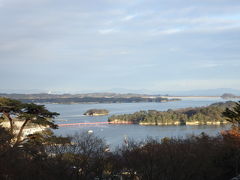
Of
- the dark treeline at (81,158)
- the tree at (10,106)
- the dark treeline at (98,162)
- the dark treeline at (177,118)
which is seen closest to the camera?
the dark treeline at (98,162)

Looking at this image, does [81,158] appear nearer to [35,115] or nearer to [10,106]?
[35,115]

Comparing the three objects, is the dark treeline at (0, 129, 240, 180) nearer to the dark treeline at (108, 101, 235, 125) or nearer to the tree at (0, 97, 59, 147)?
the tree at (0, 97, 59, 147)

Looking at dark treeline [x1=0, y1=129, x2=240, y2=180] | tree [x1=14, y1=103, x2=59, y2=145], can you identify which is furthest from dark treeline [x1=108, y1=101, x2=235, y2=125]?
tree [x1=14, y1=103, x2=59, y2=145]

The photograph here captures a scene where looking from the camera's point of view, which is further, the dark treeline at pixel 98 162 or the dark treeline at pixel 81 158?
the dark treeline at pixel 81 158

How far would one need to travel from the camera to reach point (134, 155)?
837cm

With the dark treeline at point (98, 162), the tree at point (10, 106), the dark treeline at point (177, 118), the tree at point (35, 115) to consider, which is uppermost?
the tree at point (10, 106)

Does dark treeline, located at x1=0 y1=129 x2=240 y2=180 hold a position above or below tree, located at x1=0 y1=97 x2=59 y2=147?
below

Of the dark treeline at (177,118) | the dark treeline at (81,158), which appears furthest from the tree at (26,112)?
the dark treeline at (177,118)

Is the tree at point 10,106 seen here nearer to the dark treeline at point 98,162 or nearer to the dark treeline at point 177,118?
the dark treeline at point 98,162

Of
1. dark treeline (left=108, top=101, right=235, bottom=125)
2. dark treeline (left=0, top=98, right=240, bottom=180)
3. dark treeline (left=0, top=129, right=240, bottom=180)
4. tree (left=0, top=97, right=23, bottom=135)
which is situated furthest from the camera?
dark treeline (left=108, top=101, right=235, bottom=125)

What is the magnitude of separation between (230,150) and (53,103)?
8381cm

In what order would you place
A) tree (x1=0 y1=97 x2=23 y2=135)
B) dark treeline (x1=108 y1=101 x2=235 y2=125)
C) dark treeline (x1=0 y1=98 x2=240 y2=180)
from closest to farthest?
dark treeline (x1=0 y1=98 x2=240 y2=180) < tree (x1=0 y1=97 x2=23 y2=135) < dark treeline (x1=108 y1=101 x2=235 y2=125)

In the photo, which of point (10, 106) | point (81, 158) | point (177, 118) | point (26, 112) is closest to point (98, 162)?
point (81, 158)

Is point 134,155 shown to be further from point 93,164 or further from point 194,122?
point 194,122
